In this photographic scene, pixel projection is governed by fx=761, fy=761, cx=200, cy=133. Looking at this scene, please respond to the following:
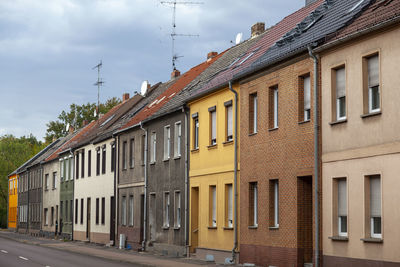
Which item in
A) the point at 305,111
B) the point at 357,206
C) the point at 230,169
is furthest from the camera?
the point at 230,169

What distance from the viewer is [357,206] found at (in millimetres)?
19688

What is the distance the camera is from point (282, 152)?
24.4 m

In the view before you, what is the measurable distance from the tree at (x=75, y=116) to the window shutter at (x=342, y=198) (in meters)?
68.3

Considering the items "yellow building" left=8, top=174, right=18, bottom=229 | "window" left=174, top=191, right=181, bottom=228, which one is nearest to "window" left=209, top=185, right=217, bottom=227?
"window" left=174, top=191, right=181, bottom=228

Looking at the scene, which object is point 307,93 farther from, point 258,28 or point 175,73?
point 175,73

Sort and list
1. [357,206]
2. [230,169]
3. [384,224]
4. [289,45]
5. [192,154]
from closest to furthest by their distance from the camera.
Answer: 1. [384,224]
2. [357,206]
3. [289,45]
4. [230,169]
5. [192,154]

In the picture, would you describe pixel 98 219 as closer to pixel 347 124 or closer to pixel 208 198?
pixel 208 198

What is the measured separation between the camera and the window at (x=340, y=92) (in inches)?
830

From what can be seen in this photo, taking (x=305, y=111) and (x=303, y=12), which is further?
(x=303, y=12)

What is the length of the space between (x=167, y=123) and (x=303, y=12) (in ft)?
30.8

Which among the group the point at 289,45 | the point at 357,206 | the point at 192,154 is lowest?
the point at 357,206

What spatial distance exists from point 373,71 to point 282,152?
5.57 m

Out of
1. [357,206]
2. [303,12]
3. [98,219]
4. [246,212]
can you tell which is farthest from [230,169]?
[98,219]

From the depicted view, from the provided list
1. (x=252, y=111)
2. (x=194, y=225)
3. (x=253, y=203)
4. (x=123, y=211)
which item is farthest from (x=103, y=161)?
(x=253, y=203)
